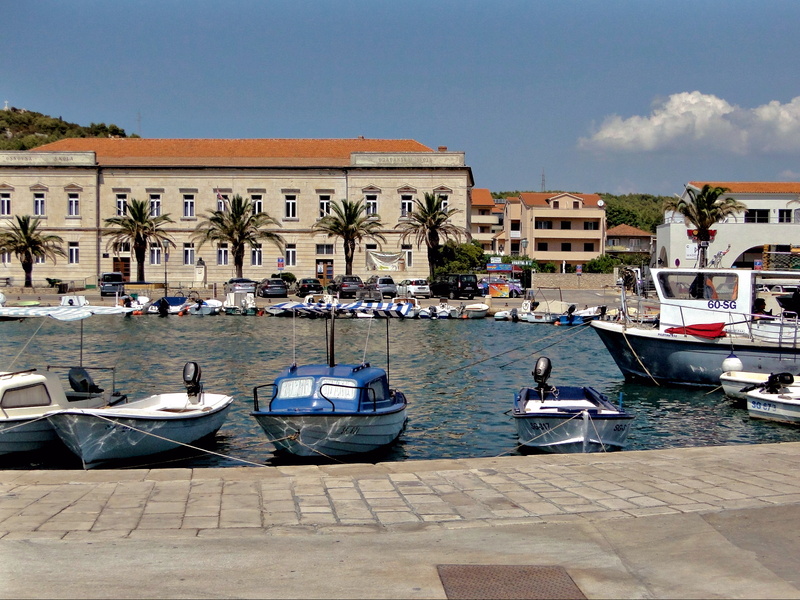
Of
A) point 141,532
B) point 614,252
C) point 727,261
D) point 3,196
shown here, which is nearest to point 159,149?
point 3,196

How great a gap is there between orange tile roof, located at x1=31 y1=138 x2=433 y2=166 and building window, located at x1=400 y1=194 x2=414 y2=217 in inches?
216

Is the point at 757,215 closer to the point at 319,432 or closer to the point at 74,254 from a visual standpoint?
the point at 74,254

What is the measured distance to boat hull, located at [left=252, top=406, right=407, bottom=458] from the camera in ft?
51.6

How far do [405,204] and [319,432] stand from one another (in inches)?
2401

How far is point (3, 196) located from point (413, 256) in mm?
38691

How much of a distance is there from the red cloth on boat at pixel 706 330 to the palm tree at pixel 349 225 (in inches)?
1837

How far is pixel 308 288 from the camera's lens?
212 feet

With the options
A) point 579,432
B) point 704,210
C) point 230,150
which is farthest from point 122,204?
point 579,432

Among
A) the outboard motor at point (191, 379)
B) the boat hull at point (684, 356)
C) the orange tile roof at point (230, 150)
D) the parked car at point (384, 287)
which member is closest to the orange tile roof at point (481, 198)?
the orange tile roof at point (230, 150)

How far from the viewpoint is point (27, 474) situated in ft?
38.3

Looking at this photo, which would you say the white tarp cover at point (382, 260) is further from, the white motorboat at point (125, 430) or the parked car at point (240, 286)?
the white motorboat at point (125, 430)

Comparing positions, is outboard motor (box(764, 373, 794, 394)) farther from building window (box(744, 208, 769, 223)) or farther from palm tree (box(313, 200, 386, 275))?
building window (box(744, 208, 769, 223))

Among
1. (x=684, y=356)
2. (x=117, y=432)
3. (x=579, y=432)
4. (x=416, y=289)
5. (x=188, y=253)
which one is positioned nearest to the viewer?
(x=117, y=432)

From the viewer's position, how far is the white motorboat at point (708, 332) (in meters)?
25.2
